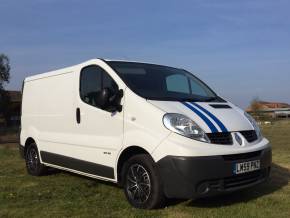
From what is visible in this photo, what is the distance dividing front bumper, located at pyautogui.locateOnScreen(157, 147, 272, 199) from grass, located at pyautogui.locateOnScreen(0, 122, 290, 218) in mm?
313

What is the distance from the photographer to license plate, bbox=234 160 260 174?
559cm

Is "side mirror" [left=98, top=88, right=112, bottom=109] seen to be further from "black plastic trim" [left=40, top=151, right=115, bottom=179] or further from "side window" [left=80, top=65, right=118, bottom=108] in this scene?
"black plastic trim" [left=40, top=151, right=115, bottom=179]

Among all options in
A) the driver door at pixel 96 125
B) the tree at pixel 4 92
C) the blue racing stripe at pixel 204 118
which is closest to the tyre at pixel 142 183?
the driver door at pixel 96 125

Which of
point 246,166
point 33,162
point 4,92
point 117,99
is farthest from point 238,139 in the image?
point 4,92

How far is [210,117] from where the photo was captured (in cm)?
574

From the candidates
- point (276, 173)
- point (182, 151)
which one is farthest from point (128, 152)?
point (276, 173)

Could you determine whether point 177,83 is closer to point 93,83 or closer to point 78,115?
point 93,83

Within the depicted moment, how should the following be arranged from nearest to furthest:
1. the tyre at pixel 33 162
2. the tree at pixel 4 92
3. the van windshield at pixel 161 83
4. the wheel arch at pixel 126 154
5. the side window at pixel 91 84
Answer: the wheel arch at pixel 126 154 → the van windshield at pixel 161 83 → the side window at pixel 91 84 → the tyre at pixel 33 162 → the tree at pixel 4 92

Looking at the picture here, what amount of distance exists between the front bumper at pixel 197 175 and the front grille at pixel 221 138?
197mm

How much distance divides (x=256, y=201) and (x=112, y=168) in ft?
6.63

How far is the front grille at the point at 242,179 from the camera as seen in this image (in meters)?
5.61

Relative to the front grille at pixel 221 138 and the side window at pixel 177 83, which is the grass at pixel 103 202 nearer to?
the front grille at pixel 221 138

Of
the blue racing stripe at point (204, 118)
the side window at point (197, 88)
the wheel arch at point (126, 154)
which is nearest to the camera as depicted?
the blue racing stripe at point (204, 118)

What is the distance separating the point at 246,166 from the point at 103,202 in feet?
6.67
